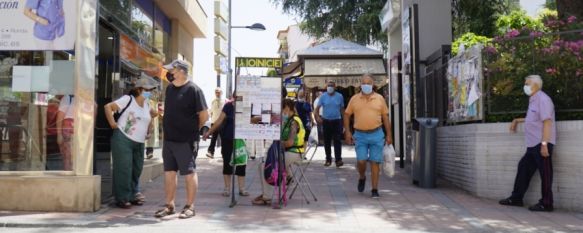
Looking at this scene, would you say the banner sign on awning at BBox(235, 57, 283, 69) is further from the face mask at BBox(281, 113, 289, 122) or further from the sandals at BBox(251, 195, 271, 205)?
the sandals at BBox(251, 195, 271, 205)

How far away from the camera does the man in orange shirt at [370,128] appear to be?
8.48m

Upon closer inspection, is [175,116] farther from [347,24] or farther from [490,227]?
[347,24]

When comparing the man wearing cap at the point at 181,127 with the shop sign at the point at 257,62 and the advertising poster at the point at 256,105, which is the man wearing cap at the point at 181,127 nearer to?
the advertising poster at the point at 256,105

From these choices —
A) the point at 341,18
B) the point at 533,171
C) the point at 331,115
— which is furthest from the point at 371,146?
the point at 341,18

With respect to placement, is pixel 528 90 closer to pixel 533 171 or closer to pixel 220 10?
pixel 533 171

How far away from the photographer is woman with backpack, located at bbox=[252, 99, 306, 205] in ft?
25.4

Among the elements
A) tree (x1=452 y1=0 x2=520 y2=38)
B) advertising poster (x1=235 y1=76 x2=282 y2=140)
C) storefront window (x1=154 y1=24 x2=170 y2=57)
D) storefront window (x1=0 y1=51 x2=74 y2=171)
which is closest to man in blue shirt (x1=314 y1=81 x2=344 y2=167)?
storefront window (x1=154 y1=24 x2=170 y2=57)

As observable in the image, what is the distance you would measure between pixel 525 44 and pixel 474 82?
915 mm

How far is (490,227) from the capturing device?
257 inches

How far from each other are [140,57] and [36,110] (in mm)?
3849

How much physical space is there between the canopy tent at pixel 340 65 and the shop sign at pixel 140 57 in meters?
5.72

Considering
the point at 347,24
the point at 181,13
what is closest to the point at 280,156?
the point at 181,13

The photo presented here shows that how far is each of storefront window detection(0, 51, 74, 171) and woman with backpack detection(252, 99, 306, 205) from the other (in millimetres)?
2353

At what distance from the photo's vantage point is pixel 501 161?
325 inches
